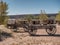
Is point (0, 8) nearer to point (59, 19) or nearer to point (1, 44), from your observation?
point (1, 44)

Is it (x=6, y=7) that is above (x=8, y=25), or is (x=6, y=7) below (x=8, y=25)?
above

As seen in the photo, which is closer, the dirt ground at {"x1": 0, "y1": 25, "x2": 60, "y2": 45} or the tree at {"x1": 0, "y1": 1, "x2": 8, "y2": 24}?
the dirt ground at {"x1": 0, "y1": 25, "x2": 60, "y2": 45}

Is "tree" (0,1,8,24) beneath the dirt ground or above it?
above

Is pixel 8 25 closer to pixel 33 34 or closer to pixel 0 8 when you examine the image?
pixel 0 8

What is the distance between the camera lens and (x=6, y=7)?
127 ft

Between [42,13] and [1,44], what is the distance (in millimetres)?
56576

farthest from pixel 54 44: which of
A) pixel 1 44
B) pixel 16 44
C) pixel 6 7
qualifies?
pixel 6 7

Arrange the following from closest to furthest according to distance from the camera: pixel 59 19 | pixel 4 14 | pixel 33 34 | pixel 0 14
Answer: pixel 33 34 < pixel 0 14 < pixel 4 14 < pixel 59 19

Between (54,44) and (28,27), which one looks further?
(28,27)

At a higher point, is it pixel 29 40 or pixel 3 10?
pixel 3 10

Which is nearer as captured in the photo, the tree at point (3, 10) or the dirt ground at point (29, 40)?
the dirt ground at point (29, 40)

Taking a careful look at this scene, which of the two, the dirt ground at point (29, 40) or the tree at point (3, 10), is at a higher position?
the tree at point (3, 10)

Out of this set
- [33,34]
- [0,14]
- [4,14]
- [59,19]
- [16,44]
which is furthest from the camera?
[59,19]

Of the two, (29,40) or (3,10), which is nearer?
(29,40)
